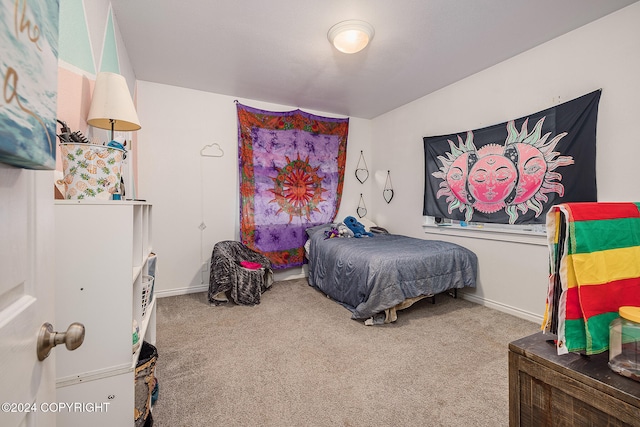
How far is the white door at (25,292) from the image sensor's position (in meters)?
0.39

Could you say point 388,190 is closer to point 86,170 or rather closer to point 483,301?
point 483,301

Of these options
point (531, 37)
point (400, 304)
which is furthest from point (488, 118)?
point (400, 304)

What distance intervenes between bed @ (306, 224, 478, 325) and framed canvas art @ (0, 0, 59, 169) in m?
2.39

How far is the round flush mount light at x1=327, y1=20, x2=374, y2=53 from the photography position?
218 cm

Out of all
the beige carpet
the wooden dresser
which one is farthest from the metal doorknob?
the beige carpet

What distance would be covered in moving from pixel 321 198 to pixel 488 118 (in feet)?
7.68

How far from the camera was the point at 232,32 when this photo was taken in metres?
2.34

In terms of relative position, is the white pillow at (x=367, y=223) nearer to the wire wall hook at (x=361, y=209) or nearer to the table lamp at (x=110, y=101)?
the wire wall hook at (x=361, y=209)

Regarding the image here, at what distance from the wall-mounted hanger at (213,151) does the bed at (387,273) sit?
1861 millimetres

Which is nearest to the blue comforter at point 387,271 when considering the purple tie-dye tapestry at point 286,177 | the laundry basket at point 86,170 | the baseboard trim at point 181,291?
the purple tie-dye tapestry at point 286,177

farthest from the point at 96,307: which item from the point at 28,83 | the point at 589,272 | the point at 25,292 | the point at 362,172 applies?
the point at 362,172

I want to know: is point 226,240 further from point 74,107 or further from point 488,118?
point 488,118

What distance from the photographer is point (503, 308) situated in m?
2.85

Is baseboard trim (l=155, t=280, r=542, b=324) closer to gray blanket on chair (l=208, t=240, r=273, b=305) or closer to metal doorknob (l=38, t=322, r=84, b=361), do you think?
gray blanket on chair (l=208, t=240, r=273, b=305)
